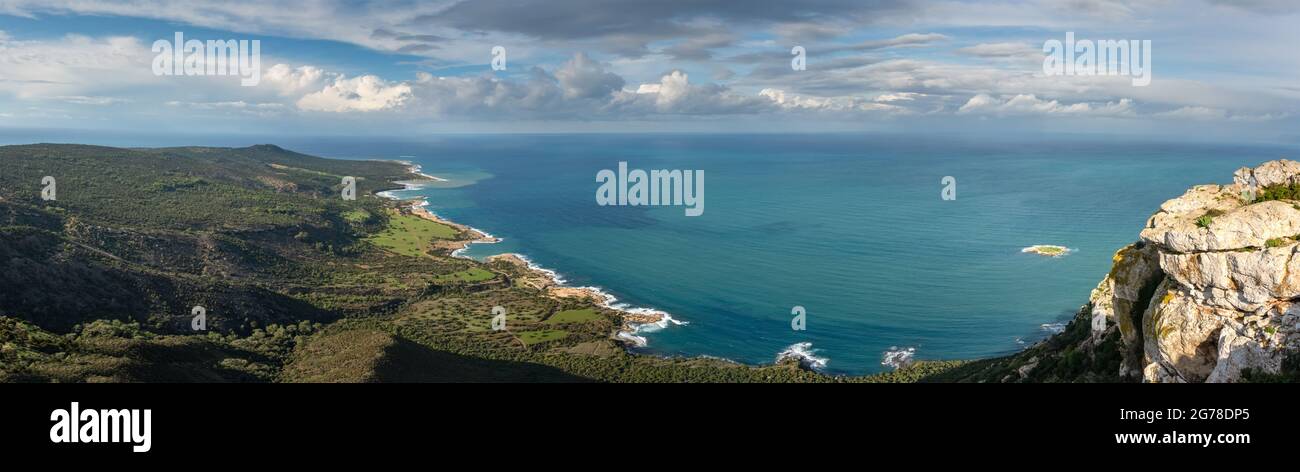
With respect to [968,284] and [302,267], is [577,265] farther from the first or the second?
[968,284]

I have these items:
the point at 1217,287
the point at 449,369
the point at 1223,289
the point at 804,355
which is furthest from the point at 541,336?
the point at 1223,289

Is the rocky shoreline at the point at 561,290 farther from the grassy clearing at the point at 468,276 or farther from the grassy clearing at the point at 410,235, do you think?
the grassy clearing at the point at 468,276

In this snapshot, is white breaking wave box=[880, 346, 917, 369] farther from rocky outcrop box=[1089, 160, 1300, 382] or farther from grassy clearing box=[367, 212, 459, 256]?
grassy clearing box=[367, 212, 459, 256]

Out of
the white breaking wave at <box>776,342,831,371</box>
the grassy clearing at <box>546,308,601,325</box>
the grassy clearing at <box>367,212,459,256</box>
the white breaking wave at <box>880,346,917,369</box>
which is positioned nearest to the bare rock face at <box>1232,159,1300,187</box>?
the white breaking wave at <box>880,346,917,369</box>

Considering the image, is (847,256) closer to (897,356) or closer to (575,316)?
(897,356)

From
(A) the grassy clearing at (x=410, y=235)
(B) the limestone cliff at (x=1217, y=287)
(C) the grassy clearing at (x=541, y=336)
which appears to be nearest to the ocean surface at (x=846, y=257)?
(C) the grassy clearing at (x=541, y=336)

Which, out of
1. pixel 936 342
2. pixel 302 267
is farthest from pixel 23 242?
pixel 936 342

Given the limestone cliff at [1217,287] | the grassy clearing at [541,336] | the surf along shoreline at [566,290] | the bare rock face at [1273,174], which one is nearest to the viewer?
the limestone cliff at [1217,287]
